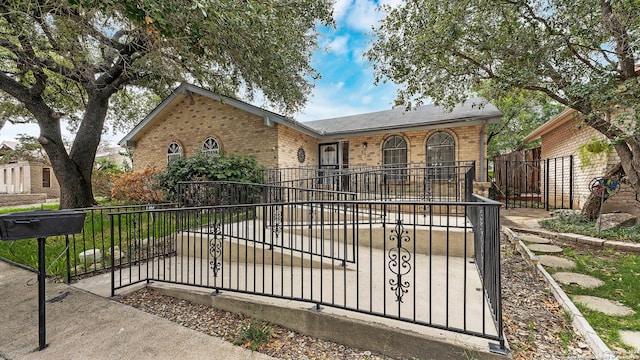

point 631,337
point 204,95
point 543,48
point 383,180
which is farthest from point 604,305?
point 204,95

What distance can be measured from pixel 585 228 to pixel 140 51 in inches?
478

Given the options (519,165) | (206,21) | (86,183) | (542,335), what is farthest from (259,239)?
(519,165)

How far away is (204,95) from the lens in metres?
11.1

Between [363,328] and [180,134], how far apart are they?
12.5 metres

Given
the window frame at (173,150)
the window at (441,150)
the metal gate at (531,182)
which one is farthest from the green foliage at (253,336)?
the window frame at (173,150)

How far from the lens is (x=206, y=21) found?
398cm

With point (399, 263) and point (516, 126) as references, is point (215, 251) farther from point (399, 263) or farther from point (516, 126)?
point (516, 126)

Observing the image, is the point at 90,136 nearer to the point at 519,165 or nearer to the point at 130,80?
the point at 130,80

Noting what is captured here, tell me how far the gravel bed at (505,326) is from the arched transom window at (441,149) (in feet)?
23.4

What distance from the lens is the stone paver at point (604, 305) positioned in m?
2.89

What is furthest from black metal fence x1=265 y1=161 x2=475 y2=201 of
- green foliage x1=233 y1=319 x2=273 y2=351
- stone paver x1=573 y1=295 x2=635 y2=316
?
green foliage x1=233 y1=319 x2=273 y2=351

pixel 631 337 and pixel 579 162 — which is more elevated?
pixel 579 162

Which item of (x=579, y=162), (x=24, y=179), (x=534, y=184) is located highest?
(x=579, y=162)

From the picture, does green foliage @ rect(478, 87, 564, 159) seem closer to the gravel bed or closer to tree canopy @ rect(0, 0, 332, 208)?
tree canopy @ rect(0, 0, 332, 208)
